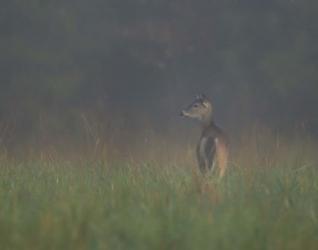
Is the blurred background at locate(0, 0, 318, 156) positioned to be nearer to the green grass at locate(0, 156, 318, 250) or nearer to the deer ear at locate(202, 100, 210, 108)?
the deer ear at locate(202, 100, 210, 108)

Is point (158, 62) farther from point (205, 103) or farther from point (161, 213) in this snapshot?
point (161, 213)

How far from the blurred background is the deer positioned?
24.7 ft

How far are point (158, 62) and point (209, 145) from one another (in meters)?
10.7

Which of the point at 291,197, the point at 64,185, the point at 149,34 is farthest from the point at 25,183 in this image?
the point at 149,34

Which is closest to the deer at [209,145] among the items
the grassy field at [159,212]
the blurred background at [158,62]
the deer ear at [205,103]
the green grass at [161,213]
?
the deer ear at [205,103]

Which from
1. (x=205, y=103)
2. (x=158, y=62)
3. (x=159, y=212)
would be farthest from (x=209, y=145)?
(x=158, y=62)

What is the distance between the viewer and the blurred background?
2080 centimetres

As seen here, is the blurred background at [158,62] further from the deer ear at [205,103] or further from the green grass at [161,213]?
the green grass at [161,213]

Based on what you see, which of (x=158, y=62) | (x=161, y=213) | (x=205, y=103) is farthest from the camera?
(x=158, y=62)

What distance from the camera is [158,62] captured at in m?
22.2

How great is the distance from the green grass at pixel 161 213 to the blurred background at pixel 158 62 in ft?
37.6

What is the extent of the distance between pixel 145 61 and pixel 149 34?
78cm

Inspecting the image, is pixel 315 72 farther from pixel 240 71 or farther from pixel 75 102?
pixel 75 102

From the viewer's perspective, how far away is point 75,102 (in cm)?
2095
